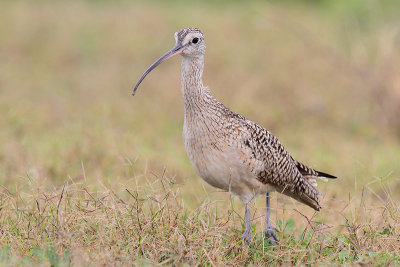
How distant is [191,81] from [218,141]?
49 cm

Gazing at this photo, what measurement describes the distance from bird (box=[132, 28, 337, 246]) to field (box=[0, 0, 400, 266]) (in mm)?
184

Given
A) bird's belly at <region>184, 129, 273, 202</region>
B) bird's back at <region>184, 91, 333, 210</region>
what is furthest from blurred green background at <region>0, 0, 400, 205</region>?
bird's belly at <region>184, 129, 273, 202</region>

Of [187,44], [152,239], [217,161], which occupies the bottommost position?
[152,239]

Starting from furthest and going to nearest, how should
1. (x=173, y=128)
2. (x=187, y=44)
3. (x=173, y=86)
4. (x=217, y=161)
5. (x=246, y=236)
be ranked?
1. (x=173, y=86)
2. (x=173, y=128)
3. (x=187, y=44)
4. (x=217, y=161)
5. (x=246, y=236)

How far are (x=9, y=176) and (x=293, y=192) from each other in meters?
2.62

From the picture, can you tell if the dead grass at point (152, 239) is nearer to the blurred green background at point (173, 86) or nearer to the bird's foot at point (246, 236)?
the bird's foot at point (246, 236)

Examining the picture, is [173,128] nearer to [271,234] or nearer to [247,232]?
[271,234]

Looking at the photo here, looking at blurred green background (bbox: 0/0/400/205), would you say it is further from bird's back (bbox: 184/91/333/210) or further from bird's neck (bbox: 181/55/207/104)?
bird's neck (bbox: 181/55/207/104)

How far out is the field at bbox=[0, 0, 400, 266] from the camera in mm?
4430

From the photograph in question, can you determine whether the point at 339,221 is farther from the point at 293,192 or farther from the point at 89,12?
the point at 89,12

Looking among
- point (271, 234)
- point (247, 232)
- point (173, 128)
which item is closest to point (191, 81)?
point (247, 232)

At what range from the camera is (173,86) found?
35.6ft

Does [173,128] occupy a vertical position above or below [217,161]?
below

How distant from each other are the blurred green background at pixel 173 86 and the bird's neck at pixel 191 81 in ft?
4.85
